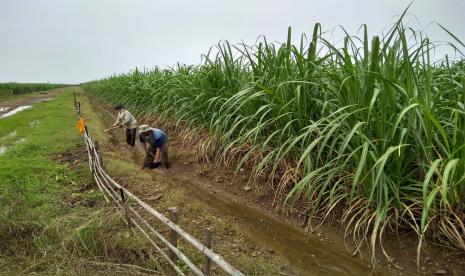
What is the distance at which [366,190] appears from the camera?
151 inches

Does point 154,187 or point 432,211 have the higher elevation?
point 432,211

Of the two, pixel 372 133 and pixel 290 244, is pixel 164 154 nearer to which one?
pixel 290 244

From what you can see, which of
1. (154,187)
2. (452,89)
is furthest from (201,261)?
(452,89)

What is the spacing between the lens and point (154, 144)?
24.7 ft

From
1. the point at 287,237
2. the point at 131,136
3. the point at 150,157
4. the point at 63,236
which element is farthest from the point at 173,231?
the point at 131,136

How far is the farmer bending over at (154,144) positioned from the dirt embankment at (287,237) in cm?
75

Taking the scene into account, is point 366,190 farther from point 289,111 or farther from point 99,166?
point 99,166

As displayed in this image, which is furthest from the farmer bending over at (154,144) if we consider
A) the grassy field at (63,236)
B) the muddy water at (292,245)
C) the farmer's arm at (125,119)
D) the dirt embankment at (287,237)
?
the muddy water at (292,245)

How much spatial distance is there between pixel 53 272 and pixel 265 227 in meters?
2.38

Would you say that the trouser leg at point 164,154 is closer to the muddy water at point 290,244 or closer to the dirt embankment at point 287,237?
the dirt embankment at point 287,237

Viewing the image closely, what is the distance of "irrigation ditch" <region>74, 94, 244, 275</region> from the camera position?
2.49 metres

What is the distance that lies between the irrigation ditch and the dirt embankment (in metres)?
0.73

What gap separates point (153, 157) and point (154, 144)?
14.7 inches

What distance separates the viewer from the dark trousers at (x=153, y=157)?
7.57 m
